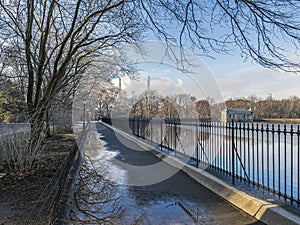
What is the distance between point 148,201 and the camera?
196 inches

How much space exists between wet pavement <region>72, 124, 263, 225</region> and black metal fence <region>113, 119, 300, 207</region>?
0.90 metres

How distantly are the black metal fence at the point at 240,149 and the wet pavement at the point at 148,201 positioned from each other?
2.95ft

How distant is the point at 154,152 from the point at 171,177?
13.6ft

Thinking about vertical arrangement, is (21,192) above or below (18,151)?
below

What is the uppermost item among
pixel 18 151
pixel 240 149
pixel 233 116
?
pixel 233 116

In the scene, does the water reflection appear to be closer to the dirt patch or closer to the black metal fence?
the dirt patch

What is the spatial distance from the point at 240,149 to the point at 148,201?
301 cm

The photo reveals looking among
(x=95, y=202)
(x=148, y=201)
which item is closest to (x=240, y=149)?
(x=148, y=201)

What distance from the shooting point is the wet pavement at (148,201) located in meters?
4.10

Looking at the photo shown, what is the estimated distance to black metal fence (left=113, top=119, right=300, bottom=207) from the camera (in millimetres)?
4954

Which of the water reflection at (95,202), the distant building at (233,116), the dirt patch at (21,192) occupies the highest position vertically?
the distant building at (233,116)

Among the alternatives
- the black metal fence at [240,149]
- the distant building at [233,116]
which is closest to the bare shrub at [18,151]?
the black metal fence at [240,149]

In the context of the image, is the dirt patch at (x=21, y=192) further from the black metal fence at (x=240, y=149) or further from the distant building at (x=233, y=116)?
the distant building at (x=233, y=116)

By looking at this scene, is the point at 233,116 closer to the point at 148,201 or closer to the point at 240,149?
the point at 240,149
